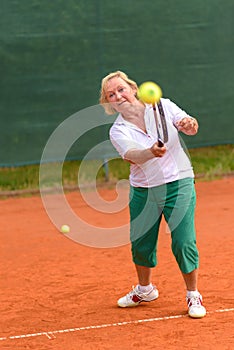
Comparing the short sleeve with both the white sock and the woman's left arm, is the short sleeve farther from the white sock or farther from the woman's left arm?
the white sock

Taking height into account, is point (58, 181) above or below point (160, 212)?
above

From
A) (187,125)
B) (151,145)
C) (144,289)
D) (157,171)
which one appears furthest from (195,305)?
(187,125)

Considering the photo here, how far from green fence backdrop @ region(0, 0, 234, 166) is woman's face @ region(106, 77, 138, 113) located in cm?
460

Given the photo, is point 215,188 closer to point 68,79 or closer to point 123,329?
point 68,79

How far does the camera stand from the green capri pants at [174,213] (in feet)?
18.5

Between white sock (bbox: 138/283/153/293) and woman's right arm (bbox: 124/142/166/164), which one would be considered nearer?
woman's right arm (bbox: 124/142/166/164)

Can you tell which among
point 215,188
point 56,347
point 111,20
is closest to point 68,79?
point 111,20

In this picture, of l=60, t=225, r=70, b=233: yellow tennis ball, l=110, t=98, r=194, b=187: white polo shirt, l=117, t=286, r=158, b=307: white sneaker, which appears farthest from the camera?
l=60, t=225, r=70, b=233: yellow tennis ball

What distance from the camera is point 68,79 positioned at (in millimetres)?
10258

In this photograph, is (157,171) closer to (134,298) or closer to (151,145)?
(151,145)

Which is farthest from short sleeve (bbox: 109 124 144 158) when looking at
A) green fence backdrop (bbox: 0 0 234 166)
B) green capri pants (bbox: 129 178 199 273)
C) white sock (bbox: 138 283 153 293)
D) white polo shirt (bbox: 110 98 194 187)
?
green fence backdrop (bbox: 0 0 234 166)

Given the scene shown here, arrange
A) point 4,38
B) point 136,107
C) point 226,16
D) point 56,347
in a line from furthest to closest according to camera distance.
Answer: point 226,16
point 4,38
point 136,107
point 56,347

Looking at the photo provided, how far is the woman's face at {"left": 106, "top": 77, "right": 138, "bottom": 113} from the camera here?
18.3 ft

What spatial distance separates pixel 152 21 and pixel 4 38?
173 cm
